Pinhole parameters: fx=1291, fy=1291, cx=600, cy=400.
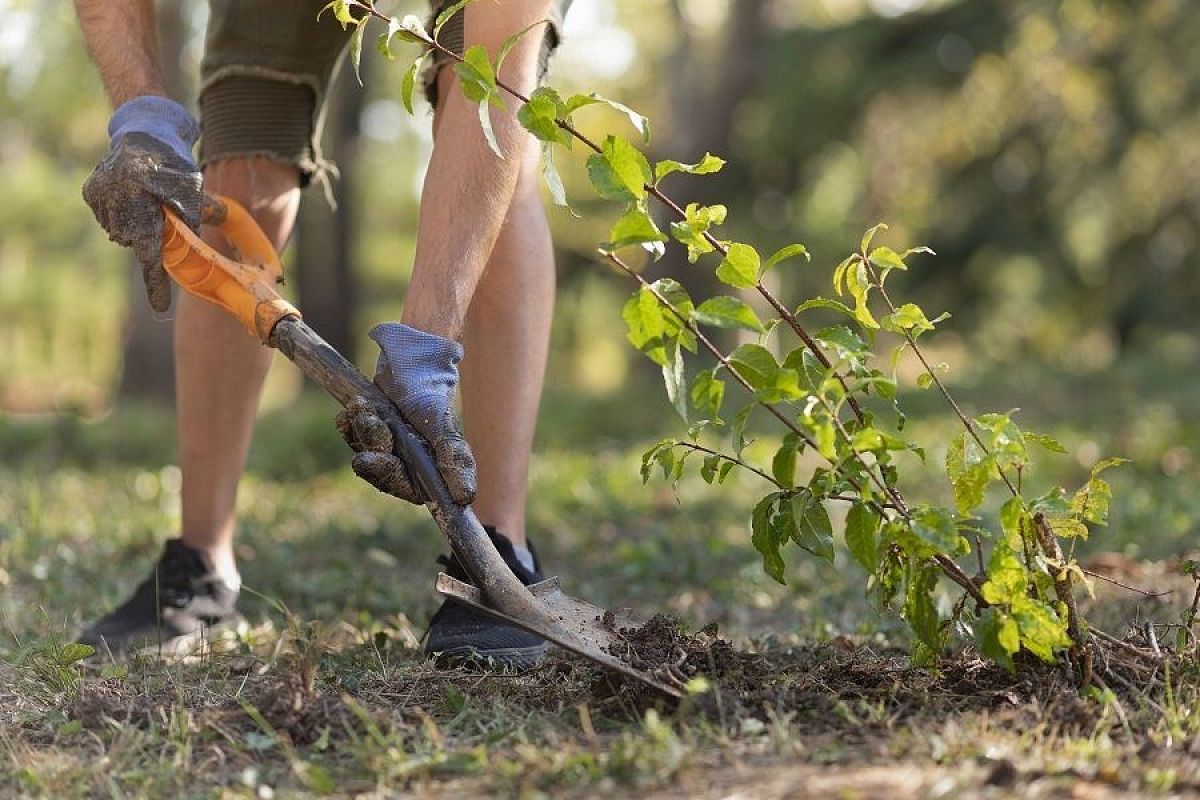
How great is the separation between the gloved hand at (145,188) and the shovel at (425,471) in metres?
0.03

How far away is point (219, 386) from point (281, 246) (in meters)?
0.32

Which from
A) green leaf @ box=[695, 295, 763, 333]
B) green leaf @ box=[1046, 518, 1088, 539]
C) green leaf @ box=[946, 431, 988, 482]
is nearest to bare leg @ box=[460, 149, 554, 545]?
green leaf @ box=[695, 295, 763, 333]

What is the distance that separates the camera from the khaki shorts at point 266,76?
2.61 m

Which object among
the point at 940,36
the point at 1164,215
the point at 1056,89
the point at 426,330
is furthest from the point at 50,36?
the point at 426,330

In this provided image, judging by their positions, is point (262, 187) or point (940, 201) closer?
point (262, 187)

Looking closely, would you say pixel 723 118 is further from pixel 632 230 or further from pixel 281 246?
pixel 632 230

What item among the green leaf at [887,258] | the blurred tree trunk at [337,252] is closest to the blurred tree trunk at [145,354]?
the blurred tree trunk at [337,252]

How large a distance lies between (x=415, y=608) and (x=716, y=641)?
107 cm

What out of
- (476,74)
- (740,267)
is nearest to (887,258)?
(740,267)

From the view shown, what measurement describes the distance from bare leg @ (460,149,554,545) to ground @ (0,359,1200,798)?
13.1 inches

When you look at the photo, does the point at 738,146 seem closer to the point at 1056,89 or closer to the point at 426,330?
the point at 1056,89

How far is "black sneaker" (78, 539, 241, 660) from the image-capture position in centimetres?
242

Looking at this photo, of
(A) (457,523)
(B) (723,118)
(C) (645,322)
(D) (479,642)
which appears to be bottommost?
(D) (479,642)

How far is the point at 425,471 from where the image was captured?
195cm
